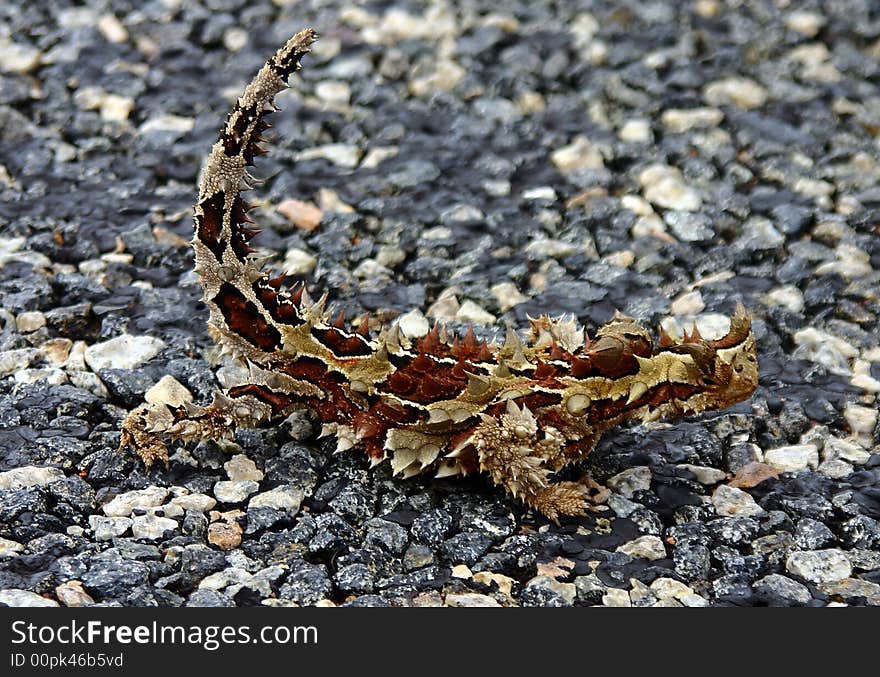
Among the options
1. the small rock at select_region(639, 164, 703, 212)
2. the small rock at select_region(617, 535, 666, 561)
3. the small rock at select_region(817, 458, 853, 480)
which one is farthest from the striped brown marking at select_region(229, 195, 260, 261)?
the small rock at select_region(639, 164, 703, 212)

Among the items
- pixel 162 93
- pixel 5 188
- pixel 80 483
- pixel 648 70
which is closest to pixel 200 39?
pixel 162 93

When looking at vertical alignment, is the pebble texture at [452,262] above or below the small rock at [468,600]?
above

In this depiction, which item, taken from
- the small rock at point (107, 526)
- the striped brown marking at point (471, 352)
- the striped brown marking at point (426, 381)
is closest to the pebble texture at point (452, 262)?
the small rock at point (107, 526)

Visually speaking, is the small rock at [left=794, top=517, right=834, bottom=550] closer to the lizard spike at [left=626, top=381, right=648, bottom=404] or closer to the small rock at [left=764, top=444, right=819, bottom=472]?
the small rock at [left=764, top=444, right=819, bottom=472]

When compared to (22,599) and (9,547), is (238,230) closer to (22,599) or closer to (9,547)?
(9,547)

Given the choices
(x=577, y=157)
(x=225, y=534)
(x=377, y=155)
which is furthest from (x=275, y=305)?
(x=577, y=157)

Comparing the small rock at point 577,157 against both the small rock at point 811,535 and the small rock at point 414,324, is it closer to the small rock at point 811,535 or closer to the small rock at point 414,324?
the small rock at point 414,324

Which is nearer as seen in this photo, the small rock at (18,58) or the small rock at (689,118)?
the small rock at (689,118)
